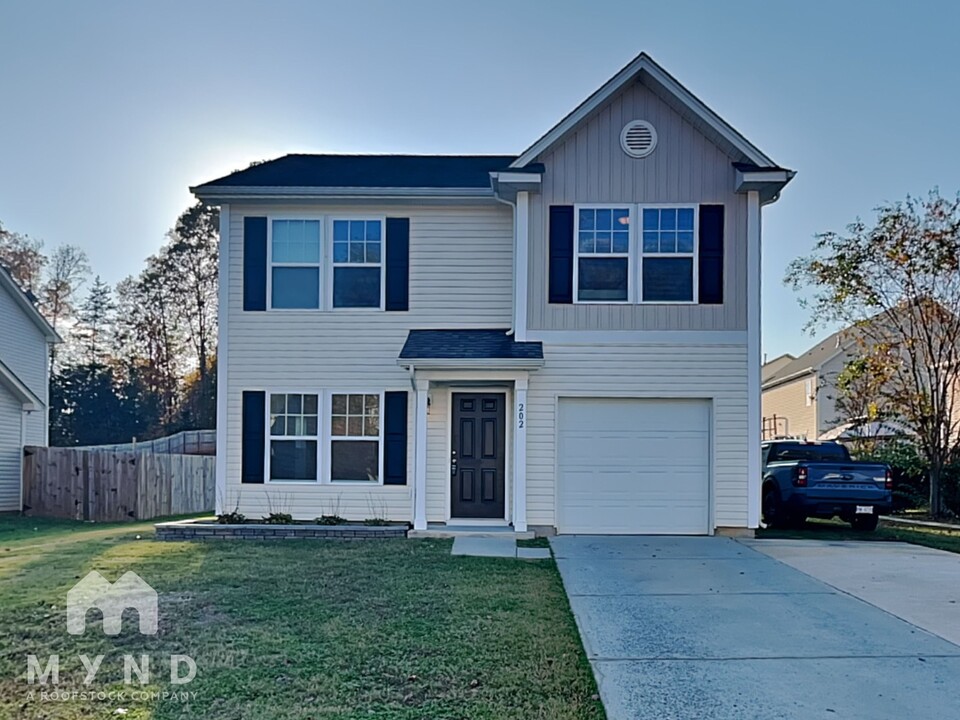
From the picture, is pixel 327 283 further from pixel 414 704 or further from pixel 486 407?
pixel 414 704

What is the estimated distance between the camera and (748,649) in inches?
247

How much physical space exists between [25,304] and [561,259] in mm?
16908

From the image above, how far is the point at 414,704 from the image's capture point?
4.99 metres

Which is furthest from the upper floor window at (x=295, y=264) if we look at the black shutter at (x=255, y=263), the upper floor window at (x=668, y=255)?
the upper floor window at (x=668, y=255)

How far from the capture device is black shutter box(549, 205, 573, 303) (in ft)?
42.1

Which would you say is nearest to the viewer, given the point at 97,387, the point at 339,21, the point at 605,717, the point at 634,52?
the point at 605,717

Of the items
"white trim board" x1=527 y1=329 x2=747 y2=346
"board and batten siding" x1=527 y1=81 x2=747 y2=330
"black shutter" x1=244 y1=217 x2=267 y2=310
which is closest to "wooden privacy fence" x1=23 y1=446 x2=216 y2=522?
"black shutter" x1=244 y1=217 x2=267 y2=310

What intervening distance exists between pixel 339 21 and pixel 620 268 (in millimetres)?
5327

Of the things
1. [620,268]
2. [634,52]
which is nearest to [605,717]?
[620,268]

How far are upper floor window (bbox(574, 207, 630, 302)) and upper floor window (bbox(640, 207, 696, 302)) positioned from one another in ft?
0.87

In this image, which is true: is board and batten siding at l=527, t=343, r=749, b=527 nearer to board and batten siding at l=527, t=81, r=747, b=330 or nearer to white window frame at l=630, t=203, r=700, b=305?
board and batten siding at l=527, t=81, r=747, b=330

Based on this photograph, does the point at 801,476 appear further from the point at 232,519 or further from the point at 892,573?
the point at 232,519

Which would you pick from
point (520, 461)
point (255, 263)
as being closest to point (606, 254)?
point (520, 461)

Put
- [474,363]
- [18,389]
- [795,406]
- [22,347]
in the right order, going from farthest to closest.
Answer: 1. [795,406]
2. [22,347]
3. [18,389]
4. [474,363]
